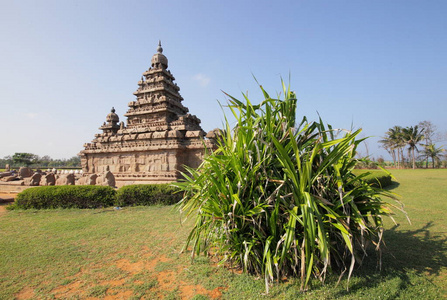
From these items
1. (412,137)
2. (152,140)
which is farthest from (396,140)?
(152,140)

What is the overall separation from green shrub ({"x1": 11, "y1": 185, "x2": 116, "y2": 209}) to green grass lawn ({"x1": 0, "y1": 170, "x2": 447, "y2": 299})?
196 centimetres

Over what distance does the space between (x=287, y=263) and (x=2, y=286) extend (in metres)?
Answer: 3.58

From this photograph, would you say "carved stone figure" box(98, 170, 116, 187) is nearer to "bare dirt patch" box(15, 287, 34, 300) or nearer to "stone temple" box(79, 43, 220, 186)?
"stone temple" box(79, 43, 220, 186)

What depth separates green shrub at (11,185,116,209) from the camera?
23.6 ft

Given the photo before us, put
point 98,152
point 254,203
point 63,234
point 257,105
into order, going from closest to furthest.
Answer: point 254,203 < point 257,105 < point 63,234 < point 98,152

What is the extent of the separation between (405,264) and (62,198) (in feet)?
29.3

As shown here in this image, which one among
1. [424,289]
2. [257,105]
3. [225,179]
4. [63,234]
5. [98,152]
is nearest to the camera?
[424,289]

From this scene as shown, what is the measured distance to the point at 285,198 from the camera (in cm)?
273

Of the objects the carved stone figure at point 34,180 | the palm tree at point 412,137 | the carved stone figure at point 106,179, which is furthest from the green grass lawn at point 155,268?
the palm tree at point 412,137

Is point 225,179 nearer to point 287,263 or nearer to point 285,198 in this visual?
point 285,198

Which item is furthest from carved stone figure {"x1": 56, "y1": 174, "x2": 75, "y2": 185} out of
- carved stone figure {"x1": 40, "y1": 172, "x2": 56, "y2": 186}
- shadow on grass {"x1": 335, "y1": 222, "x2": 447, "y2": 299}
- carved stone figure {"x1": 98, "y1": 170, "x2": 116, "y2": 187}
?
shadow on grass {"x1": 335, "y1": 222, "x2": 447, "y2": 299}

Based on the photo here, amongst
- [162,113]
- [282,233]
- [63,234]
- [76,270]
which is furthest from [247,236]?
[162,113]

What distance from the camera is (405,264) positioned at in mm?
3066

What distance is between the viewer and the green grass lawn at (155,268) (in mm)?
2492
